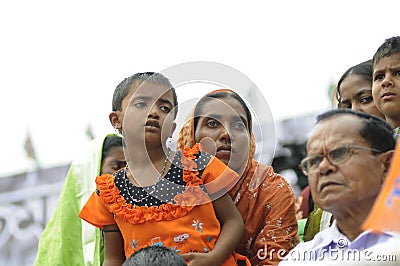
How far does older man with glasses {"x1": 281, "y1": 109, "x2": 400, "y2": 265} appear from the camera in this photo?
236cm

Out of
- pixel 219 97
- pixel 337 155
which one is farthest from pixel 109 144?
pixel 337 155

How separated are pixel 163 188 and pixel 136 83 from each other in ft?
1.77

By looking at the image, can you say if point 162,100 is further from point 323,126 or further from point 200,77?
point 323,126

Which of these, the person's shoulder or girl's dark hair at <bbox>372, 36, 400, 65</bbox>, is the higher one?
girl's dark hair at <bbox>372, 36, 400, 65</bbox>

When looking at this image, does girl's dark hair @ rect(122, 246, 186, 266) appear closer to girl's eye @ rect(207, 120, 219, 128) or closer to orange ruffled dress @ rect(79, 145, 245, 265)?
orange ruffled dress @ rect(79, 145, 245, 265)

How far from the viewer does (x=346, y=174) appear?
2369mm

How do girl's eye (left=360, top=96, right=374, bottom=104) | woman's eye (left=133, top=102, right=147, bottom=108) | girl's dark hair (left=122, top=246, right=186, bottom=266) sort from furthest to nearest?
girl's eye (left=360, top=96, right=374, bottom=104)
woman's eye (left=133, top=102, right=147, bottom=108)
girl's dark hair (left=122, top=246, right=186, bottom=266)

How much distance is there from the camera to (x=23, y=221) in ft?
35.3

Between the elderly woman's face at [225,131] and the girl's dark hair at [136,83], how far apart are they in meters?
0.22

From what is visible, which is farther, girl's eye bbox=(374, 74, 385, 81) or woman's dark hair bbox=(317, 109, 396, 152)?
girl's eye bbox=(374, 74, 385, 81)

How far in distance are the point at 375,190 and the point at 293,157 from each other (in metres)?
6.81

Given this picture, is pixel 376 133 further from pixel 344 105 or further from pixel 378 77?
pixel 344 105

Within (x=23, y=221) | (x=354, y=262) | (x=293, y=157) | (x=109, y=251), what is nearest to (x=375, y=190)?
(x=354, y=262)

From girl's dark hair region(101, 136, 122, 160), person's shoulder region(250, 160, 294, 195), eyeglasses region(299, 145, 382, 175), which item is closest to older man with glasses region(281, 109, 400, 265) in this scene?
eyeglasses region(299, 145, 382, 175)
